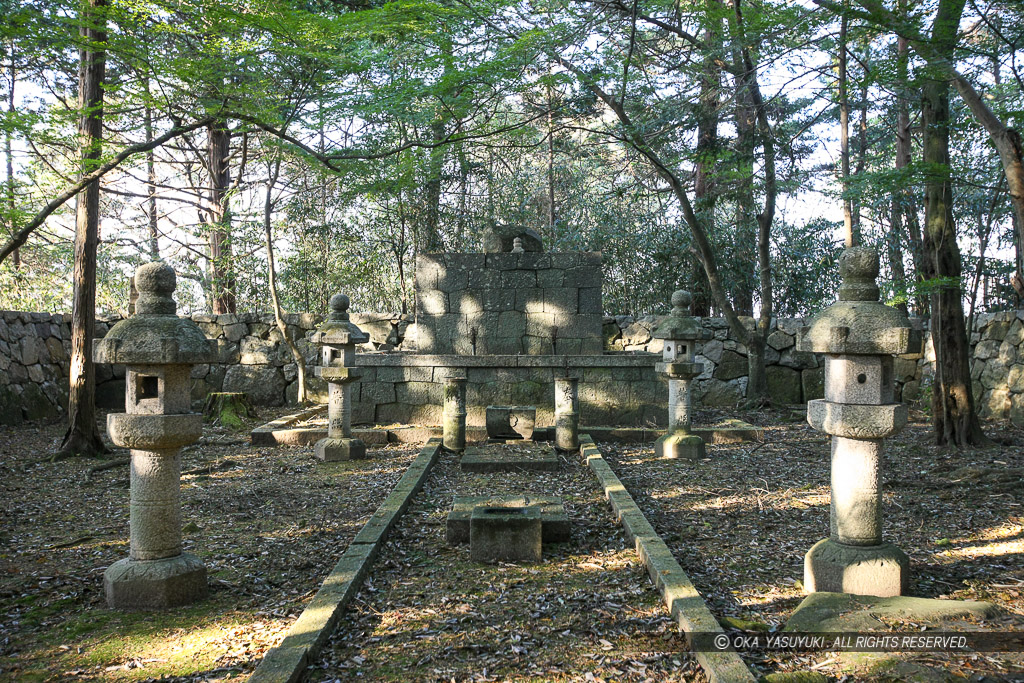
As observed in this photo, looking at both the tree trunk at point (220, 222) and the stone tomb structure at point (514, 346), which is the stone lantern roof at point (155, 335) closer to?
the stone tomb structure at point (514, 346)

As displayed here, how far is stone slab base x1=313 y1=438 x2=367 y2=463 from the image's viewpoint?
7961 mm

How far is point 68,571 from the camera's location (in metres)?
4.26

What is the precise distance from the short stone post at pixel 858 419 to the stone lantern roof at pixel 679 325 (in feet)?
13.8

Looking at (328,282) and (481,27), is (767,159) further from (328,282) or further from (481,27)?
(328,282)

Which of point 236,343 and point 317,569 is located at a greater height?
point 236,343

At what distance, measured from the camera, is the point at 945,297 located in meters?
7.63

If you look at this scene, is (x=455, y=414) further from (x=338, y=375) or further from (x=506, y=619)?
(x=506, y=619)

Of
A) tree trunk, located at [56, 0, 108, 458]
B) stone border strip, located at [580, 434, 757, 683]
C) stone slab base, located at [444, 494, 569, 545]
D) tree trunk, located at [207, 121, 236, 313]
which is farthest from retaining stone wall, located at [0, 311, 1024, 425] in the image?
stone slab base, located at [444, 494, 569, 545]

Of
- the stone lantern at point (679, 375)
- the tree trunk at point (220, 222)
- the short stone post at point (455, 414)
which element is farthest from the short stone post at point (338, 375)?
the tree trunk at point (220, 222)

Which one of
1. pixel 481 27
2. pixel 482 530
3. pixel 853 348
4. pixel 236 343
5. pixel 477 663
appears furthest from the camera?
pixel 236 343

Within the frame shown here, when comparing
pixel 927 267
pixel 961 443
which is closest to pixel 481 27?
pixel 927 267

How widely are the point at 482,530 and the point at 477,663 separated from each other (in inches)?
59.7

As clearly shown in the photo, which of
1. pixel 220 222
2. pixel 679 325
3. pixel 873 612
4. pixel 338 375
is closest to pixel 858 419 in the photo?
pixel 873 612

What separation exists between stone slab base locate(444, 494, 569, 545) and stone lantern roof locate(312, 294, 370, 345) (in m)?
3.30
